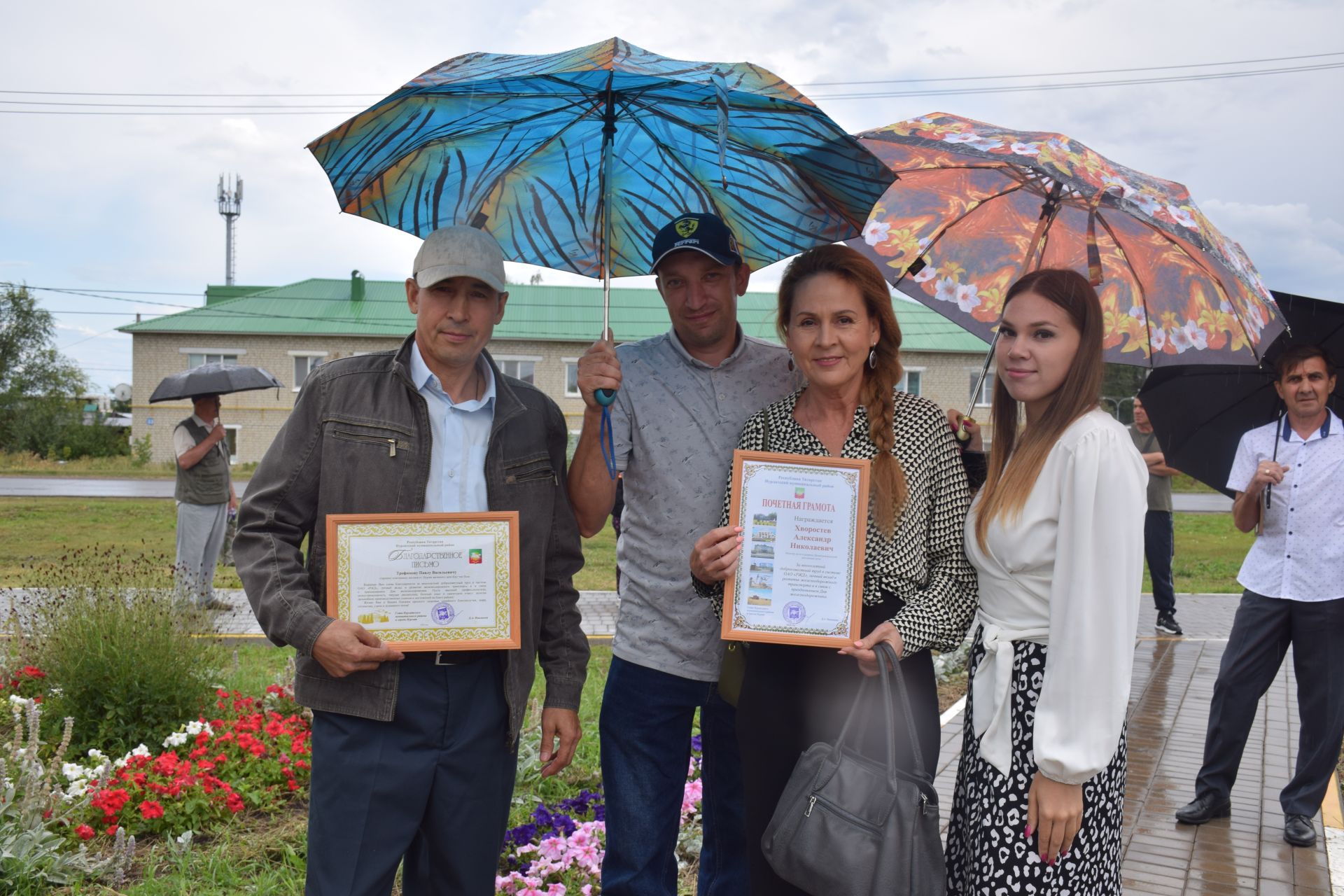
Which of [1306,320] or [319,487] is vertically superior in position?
[1306,320]

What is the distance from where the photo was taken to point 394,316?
4631cm

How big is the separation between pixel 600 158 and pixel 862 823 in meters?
2.22

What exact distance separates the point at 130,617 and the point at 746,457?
4.76 meters

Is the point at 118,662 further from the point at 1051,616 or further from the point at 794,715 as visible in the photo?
the point at 1051,616

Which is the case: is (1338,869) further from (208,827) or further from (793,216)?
(208,827)

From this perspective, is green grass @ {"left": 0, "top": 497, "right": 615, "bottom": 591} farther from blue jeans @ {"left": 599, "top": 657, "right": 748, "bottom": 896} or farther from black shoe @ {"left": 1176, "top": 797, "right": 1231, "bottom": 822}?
blue jeans @ {"left": 599, "top": 657, "right": 748, "bottom": 896}

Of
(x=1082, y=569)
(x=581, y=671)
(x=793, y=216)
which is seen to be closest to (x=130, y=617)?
(x=581, y=671)

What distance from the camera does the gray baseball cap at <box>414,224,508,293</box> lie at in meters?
2.80

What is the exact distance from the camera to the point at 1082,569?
2.42 meters

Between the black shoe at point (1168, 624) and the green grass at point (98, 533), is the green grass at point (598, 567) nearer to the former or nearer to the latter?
the green grass at point (98, 533)

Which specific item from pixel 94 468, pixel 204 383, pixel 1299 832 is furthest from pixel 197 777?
pixel 94 468

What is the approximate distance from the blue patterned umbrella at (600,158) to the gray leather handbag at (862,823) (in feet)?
4.80

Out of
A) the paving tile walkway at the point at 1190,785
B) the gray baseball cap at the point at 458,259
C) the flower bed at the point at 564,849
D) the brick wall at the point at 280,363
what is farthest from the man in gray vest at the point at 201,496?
the brick wall at the point at 280,363

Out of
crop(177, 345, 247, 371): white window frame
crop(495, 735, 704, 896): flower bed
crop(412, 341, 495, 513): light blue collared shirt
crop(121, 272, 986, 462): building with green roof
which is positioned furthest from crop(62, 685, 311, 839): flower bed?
crop(177, 345, 247, 371): white window frame
